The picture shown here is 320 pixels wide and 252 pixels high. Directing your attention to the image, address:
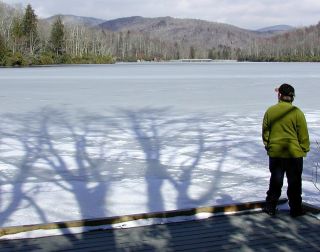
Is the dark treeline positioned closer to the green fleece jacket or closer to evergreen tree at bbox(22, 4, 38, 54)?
evergreen tree at bbox(22, 4, 38, 54)

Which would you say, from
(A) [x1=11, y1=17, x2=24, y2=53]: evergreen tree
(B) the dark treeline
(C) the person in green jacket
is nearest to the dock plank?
(C) the person in green jacket

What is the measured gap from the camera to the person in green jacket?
525 cm

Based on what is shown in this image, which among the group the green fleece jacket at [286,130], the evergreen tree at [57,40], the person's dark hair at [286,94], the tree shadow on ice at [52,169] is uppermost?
the evergreen tree at [57,40]

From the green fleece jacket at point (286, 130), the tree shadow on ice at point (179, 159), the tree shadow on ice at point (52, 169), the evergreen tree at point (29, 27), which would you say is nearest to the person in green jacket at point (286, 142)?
the green fleece jacket at point (286, 130)

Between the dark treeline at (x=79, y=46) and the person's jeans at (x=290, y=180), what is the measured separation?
6703cm

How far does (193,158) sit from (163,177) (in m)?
1.45

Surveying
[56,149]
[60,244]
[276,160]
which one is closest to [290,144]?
[276,160]

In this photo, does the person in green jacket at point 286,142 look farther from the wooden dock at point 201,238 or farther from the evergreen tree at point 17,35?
the evergreen tree at point 17,35

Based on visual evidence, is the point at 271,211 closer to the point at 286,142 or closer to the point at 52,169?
the point at 286,142

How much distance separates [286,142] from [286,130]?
12 cm

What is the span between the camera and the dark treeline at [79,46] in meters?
83.0

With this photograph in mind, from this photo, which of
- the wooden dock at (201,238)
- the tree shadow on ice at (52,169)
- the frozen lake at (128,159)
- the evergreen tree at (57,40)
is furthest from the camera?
the evergreen tree at (57,40)

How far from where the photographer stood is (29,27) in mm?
85688

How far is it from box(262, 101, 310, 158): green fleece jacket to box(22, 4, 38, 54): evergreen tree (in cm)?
8390
